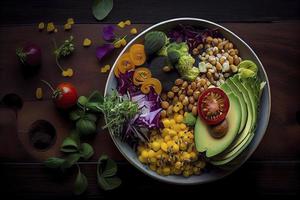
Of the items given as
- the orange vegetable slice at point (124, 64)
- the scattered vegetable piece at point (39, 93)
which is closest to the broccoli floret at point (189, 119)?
the orange vegetable slice at point (124, 64)

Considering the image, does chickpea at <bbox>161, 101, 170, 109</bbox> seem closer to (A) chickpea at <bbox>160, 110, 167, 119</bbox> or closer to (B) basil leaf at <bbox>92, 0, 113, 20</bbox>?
(A) chickpea at <bbox>160, 110, 167, 119</bbox>

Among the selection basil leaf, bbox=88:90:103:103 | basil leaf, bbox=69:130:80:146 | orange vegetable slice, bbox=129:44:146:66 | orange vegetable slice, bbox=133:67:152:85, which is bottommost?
basil leaf, bbox=69:130:80:146

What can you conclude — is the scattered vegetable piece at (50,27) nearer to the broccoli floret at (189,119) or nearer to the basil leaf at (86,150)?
the basil leaf at (86,150)

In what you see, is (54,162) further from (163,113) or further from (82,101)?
(163,113)

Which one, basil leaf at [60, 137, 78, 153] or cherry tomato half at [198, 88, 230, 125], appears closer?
cherry tomato half at [198, 88, 230, 125]

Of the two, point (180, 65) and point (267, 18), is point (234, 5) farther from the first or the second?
point (180, 65)

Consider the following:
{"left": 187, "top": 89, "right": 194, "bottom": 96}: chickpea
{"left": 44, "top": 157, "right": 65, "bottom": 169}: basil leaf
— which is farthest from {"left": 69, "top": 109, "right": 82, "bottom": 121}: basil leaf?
{"left": 187, "top": 89, "right": 194, "bottom": 96}: chickpea
